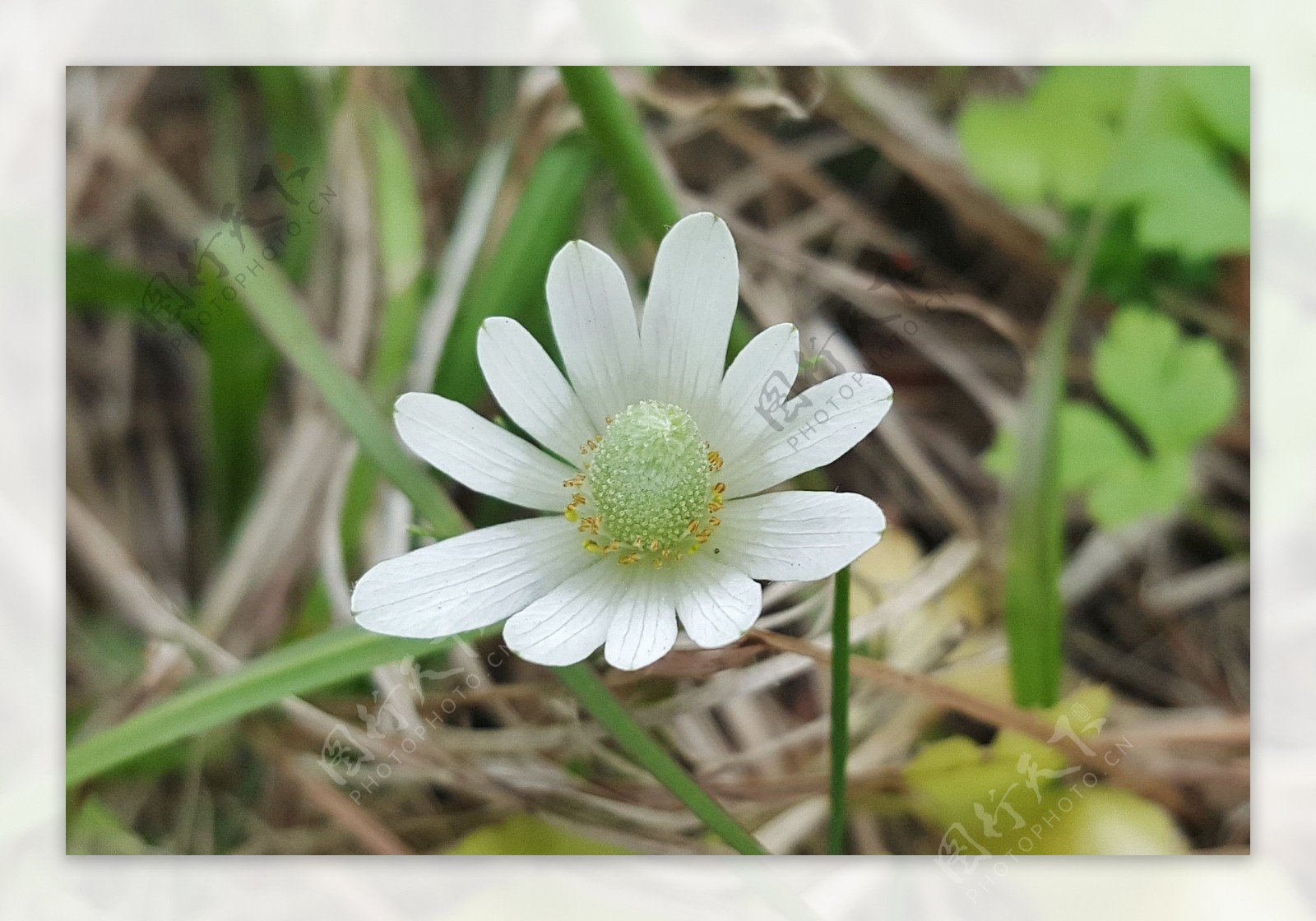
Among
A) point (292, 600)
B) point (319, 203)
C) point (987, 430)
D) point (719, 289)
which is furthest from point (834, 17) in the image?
point (292, 600)

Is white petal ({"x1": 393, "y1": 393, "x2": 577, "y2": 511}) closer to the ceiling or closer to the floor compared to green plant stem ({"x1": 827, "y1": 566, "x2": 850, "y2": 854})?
closer to the ceiling

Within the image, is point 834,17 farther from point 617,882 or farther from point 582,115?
point 617,882

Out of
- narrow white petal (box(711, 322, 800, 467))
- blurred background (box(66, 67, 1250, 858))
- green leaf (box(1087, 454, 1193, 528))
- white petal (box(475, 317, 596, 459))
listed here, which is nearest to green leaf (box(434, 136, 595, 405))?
blurred background (box(66, 67, 1250, 858))

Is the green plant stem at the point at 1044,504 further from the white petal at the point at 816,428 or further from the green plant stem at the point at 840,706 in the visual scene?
the white petal at the point at 816,428

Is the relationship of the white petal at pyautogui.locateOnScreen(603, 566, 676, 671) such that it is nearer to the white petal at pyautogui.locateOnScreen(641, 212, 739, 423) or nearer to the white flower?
the white flower

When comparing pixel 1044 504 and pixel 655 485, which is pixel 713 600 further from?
pixel 1044 504
